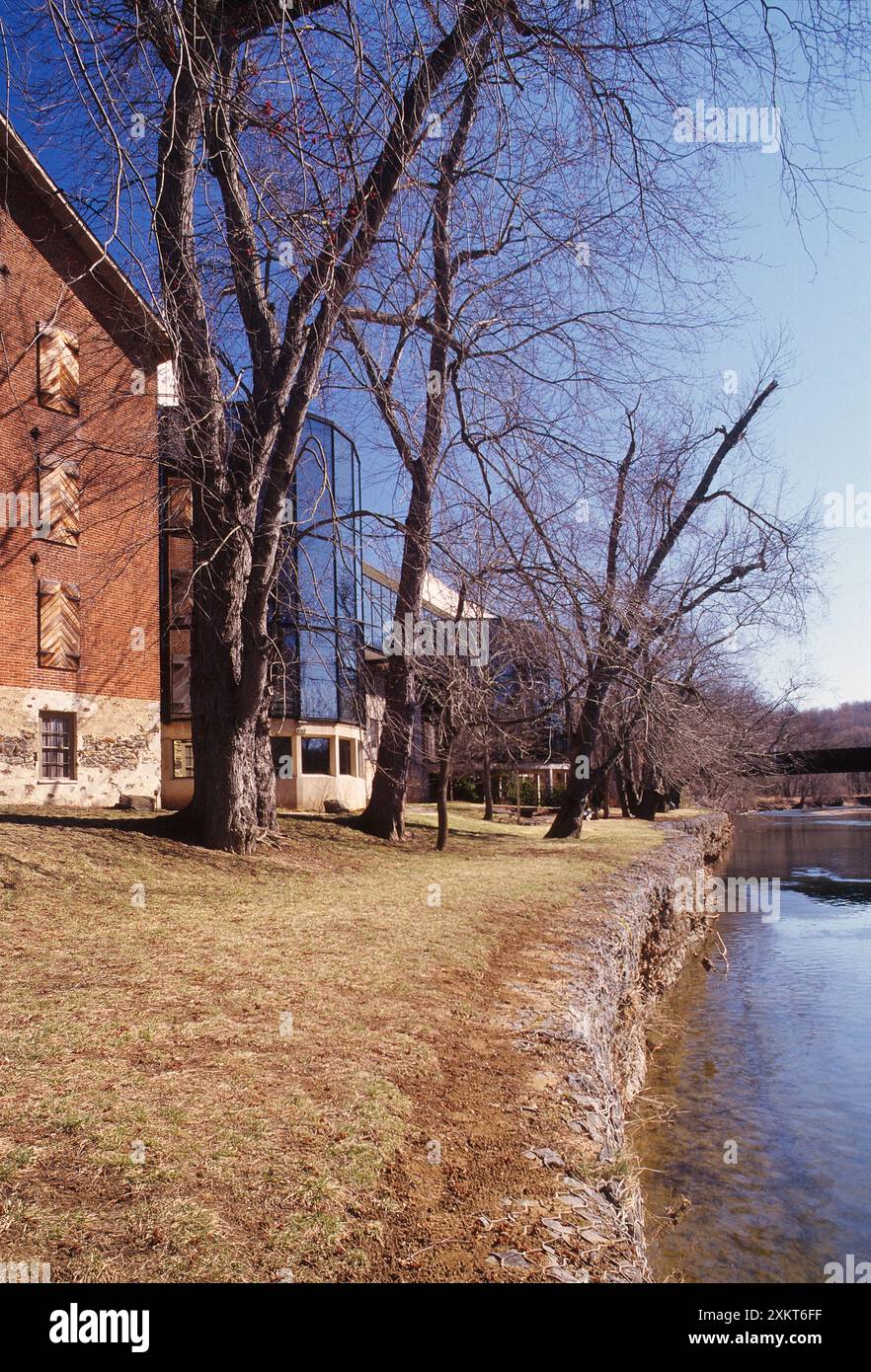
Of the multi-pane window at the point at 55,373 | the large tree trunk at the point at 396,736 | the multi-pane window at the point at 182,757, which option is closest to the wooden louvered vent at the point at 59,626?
the multi-pane window at the point at 55,373

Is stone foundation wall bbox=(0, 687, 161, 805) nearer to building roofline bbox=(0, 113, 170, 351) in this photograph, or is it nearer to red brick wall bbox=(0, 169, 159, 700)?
red brick wall bbox=(0, 169, 159, 700)

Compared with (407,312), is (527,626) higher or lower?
lower

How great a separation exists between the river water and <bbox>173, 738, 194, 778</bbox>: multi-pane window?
17303mm

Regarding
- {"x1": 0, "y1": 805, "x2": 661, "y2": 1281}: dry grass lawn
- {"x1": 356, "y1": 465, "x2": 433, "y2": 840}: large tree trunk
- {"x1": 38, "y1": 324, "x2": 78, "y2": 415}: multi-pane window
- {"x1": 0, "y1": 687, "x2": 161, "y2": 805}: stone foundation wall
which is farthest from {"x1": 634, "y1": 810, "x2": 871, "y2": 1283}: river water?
{"x1": 38, "y1": 324, "x2": 78, "y2": 415}: multi-pane window

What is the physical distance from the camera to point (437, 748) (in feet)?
60.1

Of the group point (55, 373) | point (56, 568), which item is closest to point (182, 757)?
point (56, 568)

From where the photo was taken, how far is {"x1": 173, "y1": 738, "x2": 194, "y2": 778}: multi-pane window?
28438 millimetres

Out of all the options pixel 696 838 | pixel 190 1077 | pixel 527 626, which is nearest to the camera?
pixel 190 1077

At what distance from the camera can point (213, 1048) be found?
5.44m

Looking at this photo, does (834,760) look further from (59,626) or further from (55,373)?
(55,373)

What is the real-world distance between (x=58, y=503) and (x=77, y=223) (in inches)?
379
